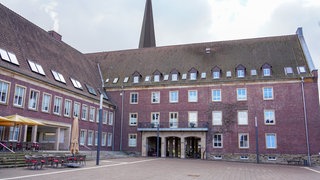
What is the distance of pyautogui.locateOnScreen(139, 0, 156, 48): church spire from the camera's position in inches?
A: 2120

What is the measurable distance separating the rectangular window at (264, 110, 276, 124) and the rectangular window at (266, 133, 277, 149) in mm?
1441

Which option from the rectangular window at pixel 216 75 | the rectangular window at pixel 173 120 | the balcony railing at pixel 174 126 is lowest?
the balcony railing at pixel 174 126

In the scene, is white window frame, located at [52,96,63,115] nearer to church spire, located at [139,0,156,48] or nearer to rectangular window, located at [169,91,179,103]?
rectangular window, located at [169,91,179,103]

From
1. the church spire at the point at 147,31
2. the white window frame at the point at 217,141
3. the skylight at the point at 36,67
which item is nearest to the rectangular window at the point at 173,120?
the white window frame at the point at 217,141

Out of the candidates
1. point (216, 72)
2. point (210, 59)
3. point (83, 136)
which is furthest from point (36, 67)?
point (210, 59)

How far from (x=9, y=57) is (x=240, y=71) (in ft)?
81.3

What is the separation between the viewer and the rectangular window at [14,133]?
2333cm

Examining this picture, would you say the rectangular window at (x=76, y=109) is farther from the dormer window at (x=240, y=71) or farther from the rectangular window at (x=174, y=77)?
the dormer window at (x=240, y=71)

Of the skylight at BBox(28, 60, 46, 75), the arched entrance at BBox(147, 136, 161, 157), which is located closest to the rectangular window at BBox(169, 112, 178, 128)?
the arched entrance at BBox(147, 136, 161, 157)

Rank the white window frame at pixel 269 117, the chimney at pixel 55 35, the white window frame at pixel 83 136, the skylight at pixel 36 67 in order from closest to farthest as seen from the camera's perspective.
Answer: the skylight at pixel 36 67
the white window frame at pixel 83 136
the white window frame at pixel 269 117
the chimney at pixel 55 35

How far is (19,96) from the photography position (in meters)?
24.7

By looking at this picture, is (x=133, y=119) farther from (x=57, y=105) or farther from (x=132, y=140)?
(x=57, y=105)

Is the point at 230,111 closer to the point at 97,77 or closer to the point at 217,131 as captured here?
the point at 217,131

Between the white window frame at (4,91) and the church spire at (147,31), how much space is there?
31.8m
